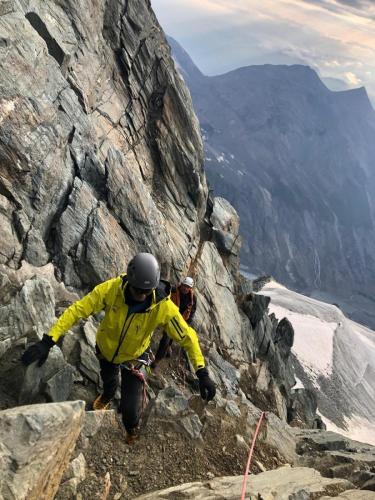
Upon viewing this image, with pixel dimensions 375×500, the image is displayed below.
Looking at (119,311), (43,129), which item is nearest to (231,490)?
(119,311)

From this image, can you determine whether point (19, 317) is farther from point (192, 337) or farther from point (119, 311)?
point (192, 337)

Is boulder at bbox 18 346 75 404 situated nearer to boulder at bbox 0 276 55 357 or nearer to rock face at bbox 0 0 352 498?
rock face at bbox 0 0 352 498

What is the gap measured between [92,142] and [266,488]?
68.0 feet

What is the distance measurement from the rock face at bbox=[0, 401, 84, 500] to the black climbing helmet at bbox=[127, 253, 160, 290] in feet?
8.08

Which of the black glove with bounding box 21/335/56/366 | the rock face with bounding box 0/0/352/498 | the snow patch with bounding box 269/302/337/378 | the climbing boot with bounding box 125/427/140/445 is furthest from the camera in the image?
the snow patch with bounding box 269/302/337/378

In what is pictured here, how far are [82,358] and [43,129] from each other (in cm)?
1277

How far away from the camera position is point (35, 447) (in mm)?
6645

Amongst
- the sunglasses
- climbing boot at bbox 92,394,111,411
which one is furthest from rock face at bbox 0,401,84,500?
climbing boot at bbox 92,394,111,411

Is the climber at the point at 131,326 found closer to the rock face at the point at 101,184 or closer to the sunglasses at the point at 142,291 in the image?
the sunglasses at the point at 142,291

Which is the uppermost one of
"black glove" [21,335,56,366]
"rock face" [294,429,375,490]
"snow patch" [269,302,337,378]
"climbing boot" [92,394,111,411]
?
"black glove" [21,335,56,366]

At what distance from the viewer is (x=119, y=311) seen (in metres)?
9.31

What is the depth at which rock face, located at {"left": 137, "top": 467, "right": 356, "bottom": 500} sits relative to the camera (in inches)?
361

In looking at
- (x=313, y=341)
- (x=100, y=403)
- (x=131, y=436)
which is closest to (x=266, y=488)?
(x=131, y=436)

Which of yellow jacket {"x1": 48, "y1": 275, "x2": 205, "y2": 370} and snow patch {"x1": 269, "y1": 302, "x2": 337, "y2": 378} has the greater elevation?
yellow jacket {"x1": 48, "y1": 275, "x2": 205, "y2": 370}
